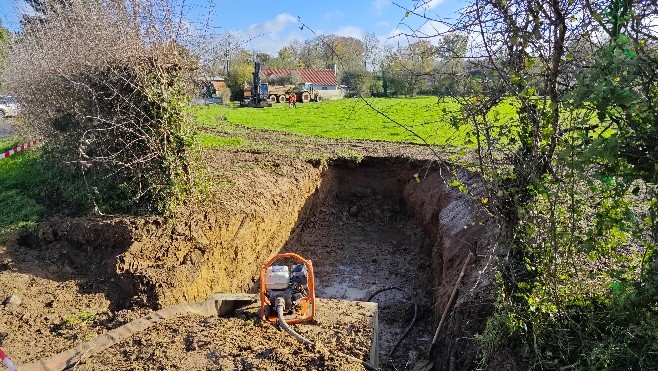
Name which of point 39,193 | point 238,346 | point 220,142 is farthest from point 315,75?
point 238,346

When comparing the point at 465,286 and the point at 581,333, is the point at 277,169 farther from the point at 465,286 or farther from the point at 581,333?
the point at 581,333

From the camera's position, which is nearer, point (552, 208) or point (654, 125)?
point (654, 125)

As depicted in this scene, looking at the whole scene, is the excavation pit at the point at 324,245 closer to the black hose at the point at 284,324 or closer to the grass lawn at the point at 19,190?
the black hose at the point at 284,324

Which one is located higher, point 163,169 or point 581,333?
point 163,169

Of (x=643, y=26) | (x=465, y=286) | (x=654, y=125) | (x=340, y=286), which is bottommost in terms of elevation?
(x=340, y=286)

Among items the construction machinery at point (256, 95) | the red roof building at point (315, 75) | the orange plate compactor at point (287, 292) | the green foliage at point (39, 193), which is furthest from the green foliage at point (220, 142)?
the red roof building at point (315, 75)

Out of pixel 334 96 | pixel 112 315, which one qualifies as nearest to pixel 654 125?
pixel 112 315

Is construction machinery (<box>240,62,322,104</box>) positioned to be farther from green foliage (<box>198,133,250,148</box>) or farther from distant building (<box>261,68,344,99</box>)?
green foliage (<box>198,133,250,148</box>)

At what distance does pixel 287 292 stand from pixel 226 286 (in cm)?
243

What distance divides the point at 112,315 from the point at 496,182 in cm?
496

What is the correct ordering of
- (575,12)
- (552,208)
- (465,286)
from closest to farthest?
(575,12), (552,208), (465,286)

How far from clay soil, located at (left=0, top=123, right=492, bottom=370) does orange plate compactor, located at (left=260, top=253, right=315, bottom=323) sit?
0.66ft

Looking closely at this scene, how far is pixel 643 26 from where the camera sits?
2.92m

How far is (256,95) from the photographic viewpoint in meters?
32.0
